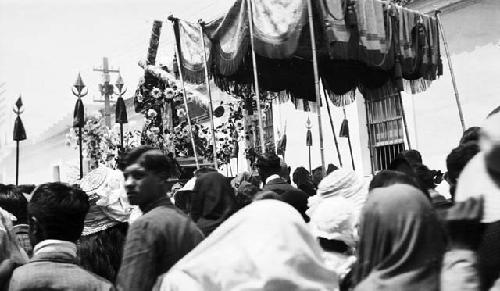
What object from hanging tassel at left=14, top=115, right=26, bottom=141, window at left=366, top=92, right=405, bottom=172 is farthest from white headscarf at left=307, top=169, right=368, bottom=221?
window at left=366, top=92, right=405, bottom=172

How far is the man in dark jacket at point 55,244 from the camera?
2457 millimetres

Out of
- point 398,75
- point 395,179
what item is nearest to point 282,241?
point 395,179

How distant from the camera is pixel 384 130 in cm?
1363

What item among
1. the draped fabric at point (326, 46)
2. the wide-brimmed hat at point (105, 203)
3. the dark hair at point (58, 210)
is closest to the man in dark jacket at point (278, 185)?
the wide-brimmed hat at point (105, 203)

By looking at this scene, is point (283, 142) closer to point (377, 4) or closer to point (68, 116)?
point (377, 4)

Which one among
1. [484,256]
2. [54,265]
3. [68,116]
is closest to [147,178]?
[54,265]

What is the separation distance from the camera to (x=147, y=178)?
2992mm

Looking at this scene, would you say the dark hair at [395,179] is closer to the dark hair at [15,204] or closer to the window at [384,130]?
the dark hair at [15,204]

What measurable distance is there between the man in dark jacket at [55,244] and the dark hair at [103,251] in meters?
2.91

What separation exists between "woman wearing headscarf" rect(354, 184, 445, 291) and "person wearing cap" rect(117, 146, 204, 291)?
0.75 m

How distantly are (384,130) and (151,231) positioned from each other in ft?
37.7

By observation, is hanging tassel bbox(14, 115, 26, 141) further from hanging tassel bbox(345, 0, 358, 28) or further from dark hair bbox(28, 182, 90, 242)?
dark hair bbox(28, 182, 90, 242)

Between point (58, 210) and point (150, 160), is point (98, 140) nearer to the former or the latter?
point (150, 160)

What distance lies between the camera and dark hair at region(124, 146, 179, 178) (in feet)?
9.89
